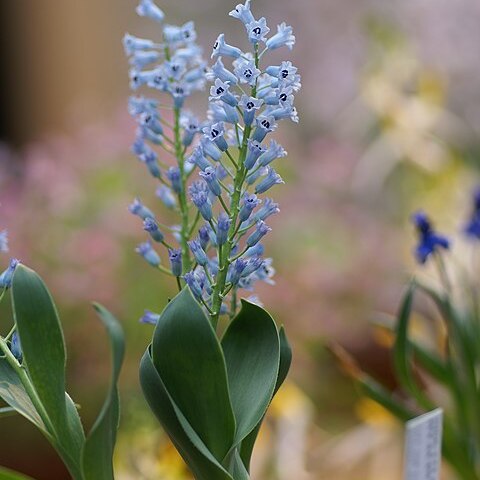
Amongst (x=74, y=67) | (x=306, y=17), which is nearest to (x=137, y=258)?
(x=306, y=17)

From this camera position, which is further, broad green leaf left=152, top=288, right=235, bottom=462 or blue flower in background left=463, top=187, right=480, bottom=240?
blue flower in background left=463, top=187, right=480, bottom=240

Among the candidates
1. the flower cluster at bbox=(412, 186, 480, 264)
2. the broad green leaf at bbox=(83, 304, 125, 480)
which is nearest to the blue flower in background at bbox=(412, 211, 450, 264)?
the flower cluster at bbox=(412, 186, 480, 264)

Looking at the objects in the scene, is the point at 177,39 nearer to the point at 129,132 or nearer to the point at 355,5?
the point at 129,132

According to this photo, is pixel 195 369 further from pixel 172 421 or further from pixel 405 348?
pixel 405 348

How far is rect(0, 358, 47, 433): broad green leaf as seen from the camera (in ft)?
1.72

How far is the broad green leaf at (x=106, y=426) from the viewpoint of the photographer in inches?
18.5

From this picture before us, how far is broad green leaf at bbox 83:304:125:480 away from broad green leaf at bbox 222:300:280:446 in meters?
0.07

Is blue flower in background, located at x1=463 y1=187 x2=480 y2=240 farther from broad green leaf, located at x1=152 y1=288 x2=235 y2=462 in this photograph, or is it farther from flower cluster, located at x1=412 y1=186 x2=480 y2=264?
broad green leaf, located at x1=152 y1=288 x2=235 y2=462

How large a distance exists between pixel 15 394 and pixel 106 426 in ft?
0.23

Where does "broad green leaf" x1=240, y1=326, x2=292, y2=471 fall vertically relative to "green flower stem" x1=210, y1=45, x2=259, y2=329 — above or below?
below

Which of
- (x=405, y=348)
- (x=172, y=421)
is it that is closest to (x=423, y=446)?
(x=405, y=348)

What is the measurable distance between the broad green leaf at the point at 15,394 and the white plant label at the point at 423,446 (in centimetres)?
29

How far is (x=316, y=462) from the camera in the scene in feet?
3.82

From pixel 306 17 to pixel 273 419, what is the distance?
174 centimetres
